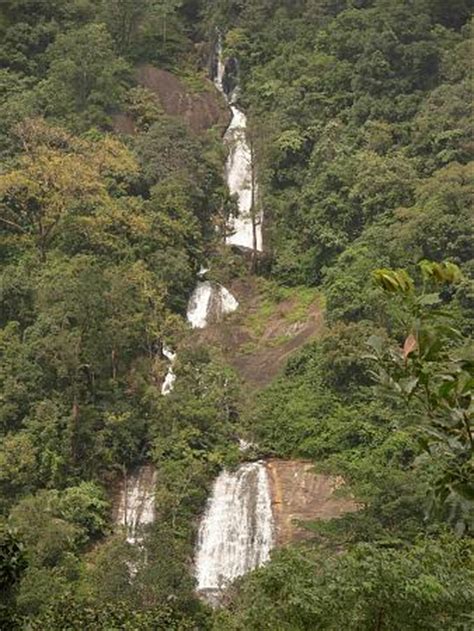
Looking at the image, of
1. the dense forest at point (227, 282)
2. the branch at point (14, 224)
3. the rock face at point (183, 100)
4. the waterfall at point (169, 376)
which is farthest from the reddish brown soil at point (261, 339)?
the rock face at point (183, 100)

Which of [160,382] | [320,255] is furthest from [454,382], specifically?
[320,255]

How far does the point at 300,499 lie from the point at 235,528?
1758mm

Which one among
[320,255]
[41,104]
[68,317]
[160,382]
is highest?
[41,104]

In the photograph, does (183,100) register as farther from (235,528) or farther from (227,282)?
(235,528)

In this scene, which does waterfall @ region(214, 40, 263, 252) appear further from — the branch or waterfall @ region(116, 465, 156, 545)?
waterfall @ region(116, 465, 156, 545)

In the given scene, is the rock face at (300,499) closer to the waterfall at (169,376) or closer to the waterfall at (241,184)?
the waterfall at (169,376)

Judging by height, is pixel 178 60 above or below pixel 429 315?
above

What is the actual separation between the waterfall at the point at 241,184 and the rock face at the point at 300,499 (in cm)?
1259

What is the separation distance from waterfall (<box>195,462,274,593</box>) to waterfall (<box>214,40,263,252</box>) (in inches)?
504

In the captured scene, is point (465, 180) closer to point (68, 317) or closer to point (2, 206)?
Result: point (68, 317)

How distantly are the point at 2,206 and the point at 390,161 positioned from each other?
45.1 ft

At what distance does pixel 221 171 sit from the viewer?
118 feet

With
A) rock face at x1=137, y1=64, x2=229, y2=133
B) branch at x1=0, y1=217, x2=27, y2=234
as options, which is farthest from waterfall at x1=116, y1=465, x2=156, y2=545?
rock face at x1=137, y1=64, x2=229, y2=133

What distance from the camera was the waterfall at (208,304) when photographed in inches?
1159
